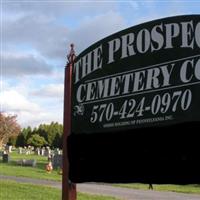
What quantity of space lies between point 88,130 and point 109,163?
0.40 meters

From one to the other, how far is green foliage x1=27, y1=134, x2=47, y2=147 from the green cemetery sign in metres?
100

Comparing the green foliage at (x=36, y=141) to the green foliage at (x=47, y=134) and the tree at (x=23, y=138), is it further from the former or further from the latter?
the tree at (x=23, y=138)

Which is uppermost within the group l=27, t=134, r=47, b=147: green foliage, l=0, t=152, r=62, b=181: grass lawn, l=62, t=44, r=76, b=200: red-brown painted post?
l=27, t=134, r=47, b=147: green foliage

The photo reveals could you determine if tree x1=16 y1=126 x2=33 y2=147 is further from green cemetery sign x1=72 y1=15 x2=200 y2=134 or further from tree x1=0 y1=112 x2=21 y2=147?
green cemetery sign x1=72 y1=15 x2=200 y2=134

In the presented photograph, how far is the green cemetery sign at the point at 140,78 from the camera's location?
366 cm

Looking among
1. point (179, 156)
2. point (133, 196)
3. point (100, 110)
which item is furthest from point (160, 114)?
point (133, 196)

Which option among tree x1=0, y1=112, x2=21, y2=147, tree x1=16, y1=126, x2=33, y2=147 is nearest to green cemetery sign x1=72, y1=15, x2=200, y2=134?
tree x1=0, y1=112, x2=21, y2=147

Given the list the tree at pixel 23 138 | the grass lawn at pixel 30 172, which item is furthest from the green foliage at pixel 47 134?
the grass lawn at pixel 30 172

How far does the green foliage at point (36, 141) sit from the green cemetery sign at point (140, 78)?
100 meters

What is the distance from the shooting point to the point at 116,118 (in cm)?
419

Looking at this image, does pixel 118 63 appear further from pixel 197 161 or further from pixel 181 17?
pixel 197 161

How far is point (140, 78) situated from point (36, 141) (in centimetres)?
10358

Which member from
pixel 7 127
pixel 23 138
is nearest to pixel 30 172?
pixel 7 127

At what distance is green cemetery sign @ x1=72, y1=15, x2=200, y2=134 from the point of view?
3.66 metres
